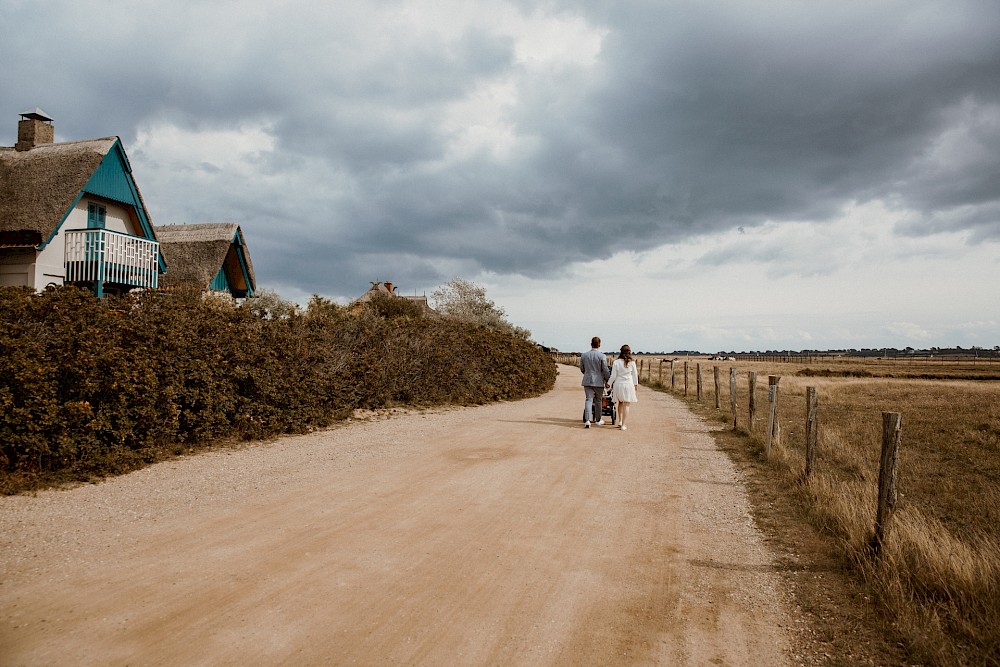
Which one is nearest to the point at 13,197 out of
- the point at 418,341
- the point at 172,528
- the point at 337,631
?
the point at 418,341

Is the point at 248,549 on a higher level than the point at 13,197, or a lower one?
lower

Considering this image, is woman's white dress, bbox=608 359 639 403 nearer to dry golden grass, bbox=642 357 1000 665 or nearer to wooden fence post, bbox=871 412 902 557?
dry golden grass, bbox=642 357 1000 665

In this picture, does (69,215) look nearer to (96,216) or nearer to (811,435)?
(96,216)

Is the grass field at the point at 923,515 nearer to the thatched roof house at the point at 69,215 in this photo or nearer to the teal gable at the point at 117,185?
the thatched roof house at the point at 69,215

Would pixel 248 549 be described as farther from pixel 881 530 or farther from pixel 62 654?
pixel 881 530

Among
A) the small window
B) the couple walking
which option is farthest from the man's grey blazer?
the small window

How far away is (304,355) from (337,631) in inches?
339

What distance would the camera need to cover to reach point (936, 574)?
4.46m

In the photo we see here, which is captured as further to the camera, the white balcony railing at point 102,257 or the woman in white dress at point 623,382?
the white balcony railing at point 102,257

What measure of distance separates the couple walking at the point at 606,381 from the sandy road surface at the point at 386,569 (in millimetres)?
4757

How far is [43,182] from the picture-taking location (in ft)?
63.6

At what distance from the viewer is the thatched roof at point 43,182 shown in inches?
718

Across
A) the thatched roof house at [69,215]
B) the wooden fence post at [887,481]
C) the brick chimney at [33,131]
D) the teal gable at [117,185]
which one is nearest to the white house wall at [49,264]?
the thatched roof house at [69,215]

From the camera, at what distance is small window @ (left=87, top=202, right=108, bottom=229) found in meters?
20.3
